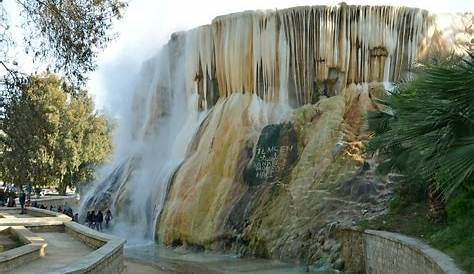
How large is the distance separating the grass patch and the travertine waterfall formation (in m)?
1.93

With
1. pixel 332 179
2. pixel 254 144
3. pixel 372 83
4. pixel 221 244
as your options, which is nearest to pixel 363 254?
pixel 332 179

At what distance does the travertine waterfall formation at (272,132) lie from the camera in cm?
2480

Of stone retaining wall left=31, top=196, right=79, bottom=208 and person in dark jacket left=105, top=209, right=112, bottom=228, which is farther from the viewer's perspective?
stone retaining wall left=31, top=196, right=79, bottom=208

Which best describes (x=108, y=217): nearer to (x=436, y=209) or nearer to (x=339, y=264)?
(x=339, y=264)

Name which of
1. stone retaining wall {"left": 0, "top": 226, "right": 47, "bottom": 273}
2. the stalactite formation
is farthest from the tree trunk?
the stalactite formation

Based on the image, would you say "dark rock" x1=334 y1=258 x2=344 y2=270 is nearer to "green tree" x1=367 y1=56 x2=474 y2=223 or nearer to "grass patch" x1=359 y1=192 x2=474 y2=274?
"grass patch" x1=359 y1=192 x2=474 y2=274

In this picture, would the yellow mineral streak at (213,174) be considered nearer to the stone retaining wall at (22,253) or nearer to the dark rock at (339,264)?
the dark rock at (339,264)

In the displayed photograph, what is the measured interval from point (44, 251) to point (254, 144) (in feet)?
47.3

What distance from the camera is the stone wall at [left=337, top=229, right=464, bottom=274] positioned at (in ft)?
41.6

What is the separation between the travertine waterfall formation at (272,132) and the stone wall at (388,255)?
1.77m

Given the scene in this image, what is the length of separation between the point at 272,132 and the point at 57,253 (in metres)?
14.1

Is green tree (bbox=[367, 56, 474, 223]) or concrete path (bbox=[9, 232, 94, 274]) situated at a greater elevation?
green tree (bbox=[367, 56, 474, 223])

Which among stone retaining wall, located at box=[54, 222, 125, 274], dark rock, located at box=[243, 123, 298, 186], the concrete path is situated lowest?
the concrete path

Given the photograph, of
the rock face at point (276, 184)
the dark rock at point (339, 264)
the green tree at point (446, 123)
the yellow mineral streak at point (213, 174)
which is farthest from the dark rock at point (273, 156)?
the green tree at point (446, 123)
